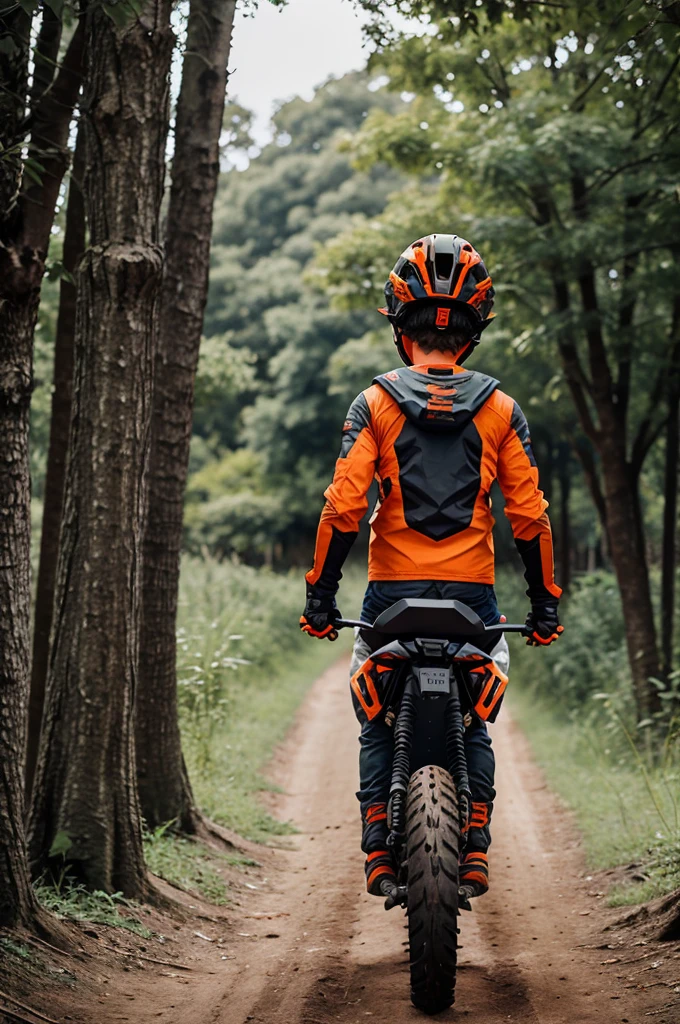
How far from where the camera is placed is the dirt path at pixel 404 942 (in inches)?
175

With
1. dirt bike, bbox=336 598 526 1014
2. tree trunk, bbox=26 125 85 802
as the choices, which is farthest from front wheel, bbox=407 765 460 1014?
tree trunk, bbox=26 125 85 802

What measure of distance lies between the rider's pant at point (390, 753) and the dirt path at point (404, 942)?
64 cm

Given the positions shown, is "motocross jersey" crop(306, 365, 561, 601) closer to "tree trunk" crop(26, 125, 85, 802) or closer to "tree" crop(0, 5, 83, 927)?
"tree" crop(0, 5, 83, 927)

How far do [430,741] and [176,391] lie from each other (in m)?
3.55

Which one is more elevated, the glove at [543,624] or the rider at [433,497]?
the rider at [433,497]

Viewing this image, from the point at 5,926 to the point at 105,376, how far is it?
2691mm

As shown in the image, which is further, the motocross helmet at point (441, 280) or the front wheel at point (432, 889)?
the motocross helmet at point (441, 280)

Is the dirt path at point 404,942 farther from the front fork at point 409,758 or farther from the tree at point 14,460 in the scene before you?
the tree at point 14,460

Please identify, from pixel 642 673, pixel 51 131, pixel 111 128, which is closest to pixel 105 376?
pixel 111 128

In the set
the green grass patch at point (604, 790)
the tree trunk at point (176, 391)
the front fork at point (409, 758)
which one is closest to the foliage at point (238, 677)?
the tree trunk at point (176, 391)

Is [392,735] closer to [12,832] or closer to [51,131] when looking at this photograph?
[12,832]

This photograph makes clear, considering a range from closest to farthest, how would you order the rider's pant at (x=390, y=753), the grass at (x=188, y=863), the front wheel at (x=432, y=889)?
the front wheel at (x=432, y=889) < the rider's pant at (x=390, y=753) < the grass at (x=188, y=863)

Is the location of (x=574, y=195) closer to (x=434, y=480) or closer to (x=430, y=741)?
(x=434, y=480)

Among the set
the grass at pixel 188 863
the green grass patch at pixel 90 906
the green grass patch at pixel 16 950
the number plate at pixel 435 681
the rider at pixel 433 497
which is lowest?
the grass at pixel 188 863
